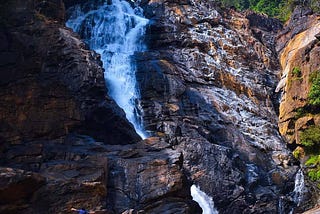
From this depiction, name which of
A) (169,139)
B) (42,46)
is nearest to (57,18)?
(42,46)

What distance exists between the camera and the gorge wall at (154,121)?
61.9 feet

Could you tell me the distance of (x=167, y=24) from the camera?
3931cm

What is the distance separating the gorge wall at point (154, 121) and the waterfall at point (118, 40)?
32.5 inches

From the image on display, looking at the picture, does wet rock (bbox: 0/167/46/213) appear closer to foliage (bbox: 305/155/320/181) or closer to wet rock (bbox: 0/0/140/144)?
wet rock (bbox: 0/0/140/144)

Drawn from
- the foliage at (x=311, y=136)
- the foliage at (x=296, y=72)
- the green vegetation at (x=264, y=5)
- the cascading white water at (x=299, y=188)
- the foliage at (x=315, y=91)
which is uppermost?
the green vegetation at (x=264, y=5)

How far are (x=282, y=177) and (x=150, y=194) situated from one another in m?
11.7

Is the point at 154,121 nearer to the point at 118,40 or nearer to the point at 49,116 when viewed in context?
the point at 49,116

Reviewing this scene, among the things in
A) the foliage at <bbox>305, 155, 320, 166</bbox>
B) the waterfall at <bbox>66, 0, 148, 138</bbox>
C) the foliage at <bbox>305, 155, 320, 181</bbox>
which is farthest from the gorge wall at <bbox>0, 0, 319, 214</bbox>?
the foliage at <bbox>305, 155, 320, 166</bbox>

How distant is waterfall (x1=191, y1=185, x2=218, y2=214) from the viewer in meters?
22.3

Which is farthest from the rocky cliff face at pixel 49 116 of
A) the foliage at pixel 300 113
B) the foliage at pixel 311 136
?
the foliage at pixel 300 113

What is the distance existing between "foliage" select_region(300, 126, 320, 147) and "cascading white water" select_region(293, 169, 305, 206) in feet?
8.71

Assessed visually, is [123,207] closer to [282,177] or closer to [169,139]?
[169,139]

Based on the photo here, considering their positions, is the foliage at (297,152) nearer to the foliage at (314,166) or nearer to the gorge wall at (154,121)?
the gorge wall at (154,121)

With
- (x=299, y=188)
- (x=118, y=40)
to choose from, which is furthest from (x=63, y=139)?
Result: (x=118, y=40)
